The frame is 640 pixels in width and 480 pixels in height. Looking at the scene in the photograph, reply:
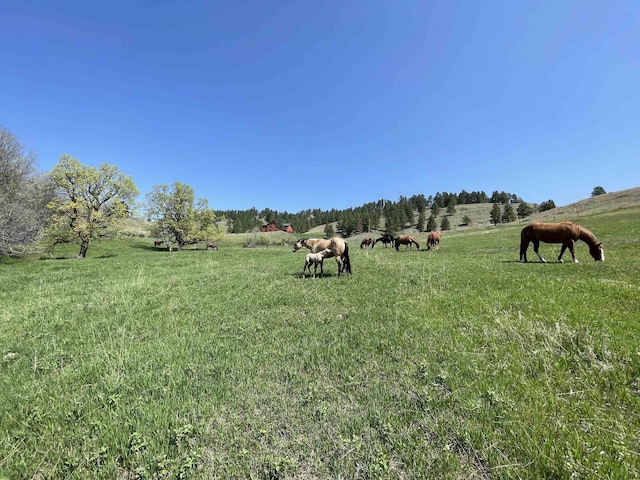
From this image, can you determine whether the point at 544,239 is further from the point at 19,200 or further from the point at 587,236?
the point at 19,200

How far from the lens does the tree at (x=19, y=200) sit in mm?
25812

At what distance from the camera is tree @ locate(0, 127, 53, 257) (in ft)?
84.7

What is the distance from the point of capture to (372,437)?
3.34 metres

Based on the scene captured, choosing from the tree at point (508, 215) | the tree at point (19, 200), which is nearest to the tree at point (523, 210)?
the tree at point (508, 215)

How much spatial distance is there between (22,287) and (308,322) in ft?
57.3

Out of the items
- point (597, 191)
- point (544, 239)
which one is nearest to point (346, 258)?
point (544, 239)

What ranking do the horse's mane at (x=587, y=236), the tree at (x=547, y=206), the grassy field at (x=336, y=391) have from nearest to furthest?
the grassy field at (x=336, y=391), the horse's mane at (x=587, y=236), the tree at (x=547, y=206)

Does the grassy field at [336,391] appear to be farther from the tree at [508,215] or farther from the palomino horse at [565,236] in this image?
the tree at [508,215]

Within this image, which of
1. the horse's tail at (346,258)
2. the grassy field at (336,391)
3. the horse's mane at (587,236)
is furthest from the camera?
the horse's mane at (587,236)

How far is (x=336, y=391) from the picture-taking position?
432 centimetres

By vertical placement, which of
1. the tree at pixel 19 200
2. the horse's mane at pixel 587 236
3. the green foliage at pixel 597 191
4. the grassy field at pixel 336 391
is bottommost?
the grassy field at pixel 336 391

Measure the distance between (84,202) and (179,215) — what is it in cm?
1862

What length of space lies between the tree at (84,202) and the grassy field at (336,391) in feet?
114

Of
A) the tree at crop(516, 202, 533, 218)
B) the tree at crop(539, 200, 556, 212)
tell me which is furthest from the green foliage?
the tree at crop(516, 202, 533, 218)
